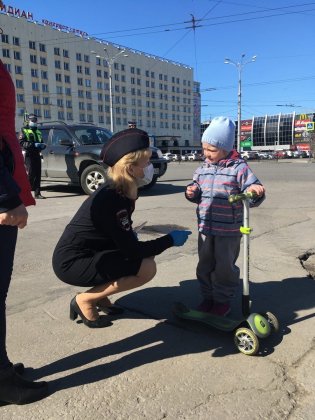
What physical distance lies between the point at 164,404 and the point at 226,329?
0.81m

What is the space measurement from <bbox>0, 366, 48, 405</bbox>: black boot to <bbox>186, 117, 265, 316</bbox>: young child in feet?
4.95

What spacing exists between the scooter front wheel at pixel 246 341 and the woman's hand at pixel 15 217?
1.59m

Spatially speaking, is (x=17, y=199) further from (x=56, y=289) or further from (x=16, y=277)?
(x=16, y=277)

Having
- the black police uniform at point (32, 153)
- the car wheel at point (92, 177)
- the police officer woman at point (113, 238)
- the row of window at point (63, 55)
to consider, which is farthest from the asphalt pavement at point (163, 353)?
the row of window at point (63, 55)

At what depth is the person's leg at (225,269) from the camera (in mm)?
3170

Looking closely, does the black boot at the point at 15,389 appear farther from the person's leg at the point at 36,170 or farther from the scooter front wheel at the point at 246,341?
the person's leg at the point at 36,170

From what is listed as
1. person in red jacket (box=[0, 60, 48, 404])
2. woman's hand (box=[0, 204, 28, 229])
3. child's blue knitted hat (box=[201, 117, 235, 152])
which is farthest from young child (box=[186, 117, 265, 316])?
woman's hand (box=[0, 204, 28, 229])

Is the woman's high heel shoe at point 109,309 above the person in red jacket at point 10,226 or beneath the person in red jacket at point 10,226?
beneath

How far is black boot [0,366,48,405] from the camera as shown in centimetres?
223

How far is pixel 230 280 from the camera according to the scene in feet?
10.7

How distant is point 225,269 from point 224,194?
22.9 inches

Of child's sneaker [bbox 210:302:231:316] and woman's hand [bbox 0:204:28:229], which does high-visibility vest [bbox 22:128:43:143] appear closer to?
child's sneaker [bbox 210:302:231:316]

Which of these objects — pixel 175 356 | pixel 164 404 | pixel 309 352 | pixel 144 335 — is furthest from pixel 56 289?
pixel 309 352

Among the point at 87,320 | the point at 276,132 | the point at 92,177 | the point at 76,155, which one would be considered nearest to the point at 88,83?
the point at 276,132
